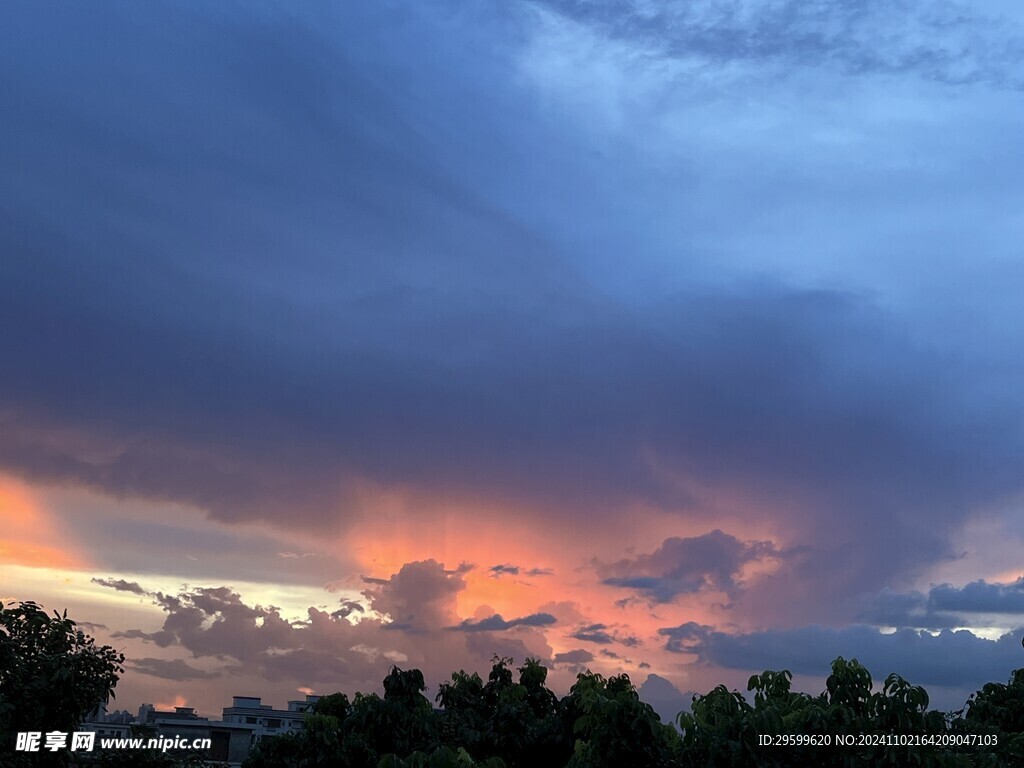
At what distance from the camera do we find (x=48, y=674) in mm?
24969

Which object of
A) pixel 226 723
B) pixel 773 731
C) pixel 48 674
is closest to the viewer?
pixel 773 731

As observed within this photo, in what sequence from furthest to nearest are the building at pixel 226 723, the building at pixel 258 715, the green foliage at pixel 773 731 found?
the building at pixel 258 715 → the building at pixel 226 723 → the green foliage at pixel 773 731

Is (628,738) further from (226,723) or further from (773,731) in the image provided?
(226,723)

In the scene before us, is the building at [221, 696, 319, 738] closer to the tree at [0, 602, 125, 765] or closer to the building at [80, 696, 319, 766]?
the building at [80, 696, 319, 766]

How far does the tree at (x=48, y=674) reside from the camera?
24.3 metres

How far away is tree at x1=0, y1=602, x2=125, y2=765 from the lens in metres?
24.3

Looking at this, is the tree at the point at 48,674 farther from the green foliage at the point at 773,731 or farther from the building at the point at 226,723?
the building at the point at 226,723

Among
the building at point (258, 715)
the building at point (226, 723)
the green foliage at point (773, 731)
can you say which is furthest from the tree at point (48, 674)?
the building at point (258, 715)

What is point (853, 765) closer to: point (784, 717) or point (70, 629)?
point (784, 717)

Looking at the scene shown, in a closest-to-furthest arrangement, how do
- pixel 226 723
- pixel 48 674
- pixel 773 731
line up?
pixel 773 731
pixel 48 674
pixel 226 723

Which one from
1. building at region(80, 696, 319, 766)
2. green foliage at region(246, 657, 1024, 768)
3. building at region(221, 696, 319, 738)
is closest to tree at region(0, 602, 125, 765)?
Answer: green foliage at region(246, 657, 1024, 768)

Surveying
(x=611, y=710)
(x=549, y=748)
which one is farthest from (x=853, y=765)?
(x=549, y=748)

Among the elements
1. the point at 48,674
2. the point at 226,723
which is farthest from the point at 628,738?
the point at 226,723

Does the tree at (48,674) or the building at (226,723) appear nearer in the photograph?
the tree at (48,674)
